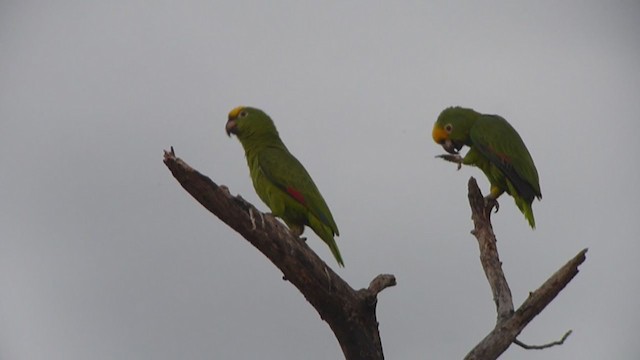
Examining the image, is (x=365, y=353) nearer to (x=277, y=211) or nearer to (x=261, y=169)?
(x=277, y=211)

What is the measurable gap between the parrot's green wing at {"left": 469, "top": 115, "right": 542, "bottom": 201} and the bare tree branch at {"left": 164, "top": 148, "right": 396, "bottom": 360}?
2398mm

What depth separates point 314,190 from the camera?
689 centimetres

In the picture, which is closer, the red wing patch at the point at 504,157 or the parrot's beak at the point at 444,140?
the red wing patch at the point at 504,157

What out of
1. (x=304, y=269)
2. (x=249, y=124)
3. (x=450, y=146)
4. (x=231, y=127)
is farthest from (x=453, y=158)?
(x=304, y=269)

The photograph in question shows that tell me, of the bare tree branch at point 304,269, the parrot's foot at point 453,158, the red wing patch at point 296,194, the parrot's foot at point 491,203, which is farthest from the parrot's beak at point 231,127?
the parrot's foot at point 491,203

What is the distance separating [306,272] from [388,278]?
73 centimetres

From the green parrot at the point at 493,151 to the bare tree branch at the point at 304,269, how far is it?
240 centimetres

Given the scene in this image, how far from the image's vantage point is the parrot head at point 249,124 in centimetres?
743

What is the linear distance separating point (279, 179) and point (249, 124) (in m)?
0.84

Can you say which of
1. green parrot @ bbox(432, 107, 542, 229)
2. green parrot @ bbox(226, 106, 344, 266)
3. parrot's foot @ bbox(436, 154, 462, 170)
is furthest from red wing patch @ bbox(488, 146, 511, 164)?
green parrot @ bbox(226, 106, 344, 266)

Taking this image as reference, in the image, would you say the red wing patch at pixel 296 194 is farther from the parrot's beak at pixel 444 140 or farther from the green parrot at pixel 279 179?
the parrot's beak at pixel 444 140

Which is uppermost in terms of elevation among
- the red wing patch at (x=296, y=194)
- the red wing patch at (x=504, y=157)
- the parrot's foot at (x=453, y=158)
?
the parrot's foot at (x=453, y=158)

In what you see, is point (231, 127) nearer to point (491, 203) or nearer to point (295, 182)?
point (295, 182)

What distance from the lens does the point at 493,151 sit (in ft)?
25.4
